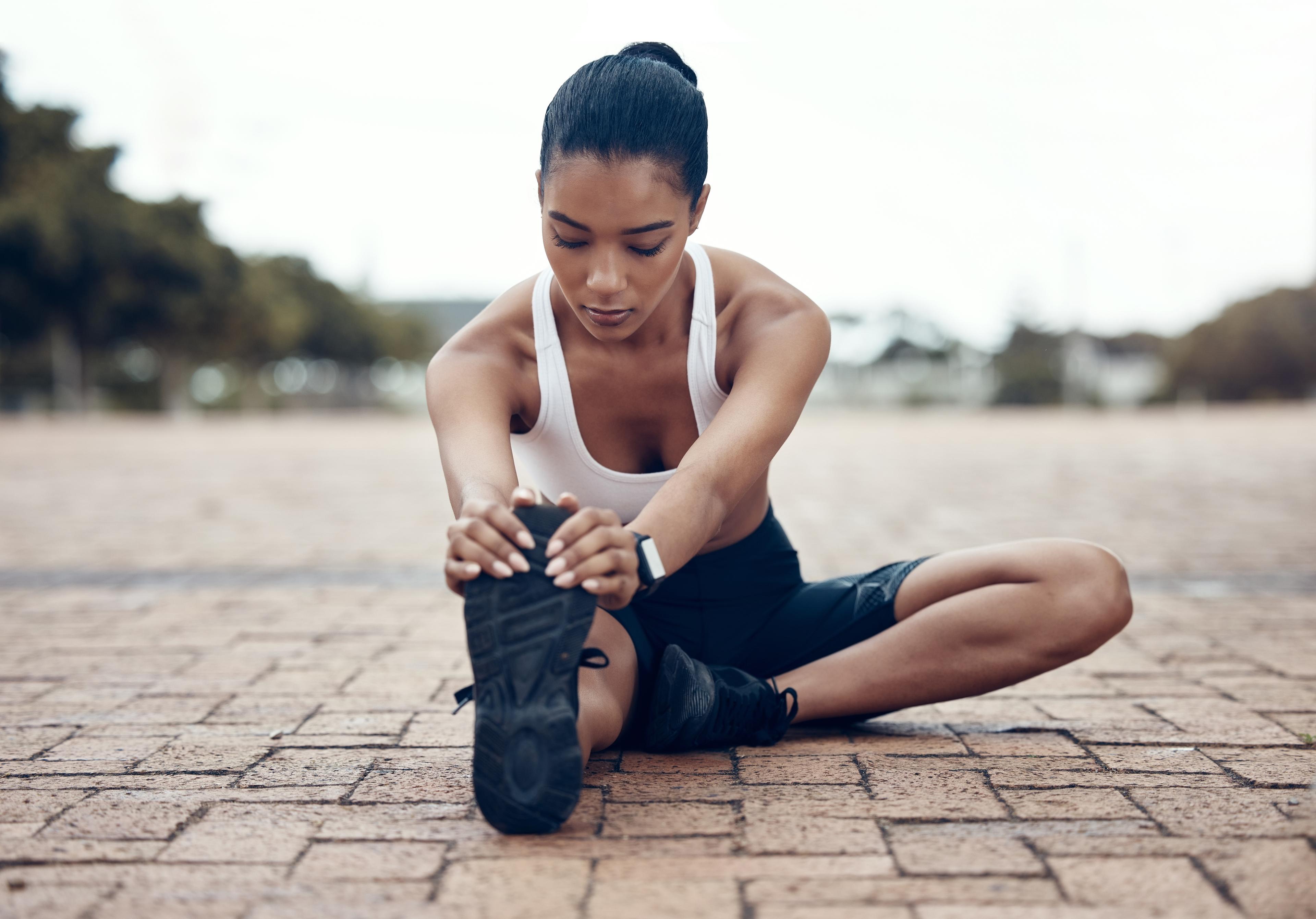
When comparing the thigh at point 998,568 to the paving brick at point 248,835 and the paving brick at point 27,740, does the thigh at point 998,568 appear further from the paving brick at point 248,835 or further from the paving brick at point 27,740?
the paving brick at point 27,740

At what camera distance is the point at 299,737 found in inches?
98.5

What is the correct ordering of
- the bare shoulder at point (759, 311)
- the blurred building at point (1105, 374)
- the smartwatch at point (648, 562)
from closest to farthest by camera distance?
the smartwatch at point (648, 562)
the bare shoulder at point (759, 311)
the blurred building at point (1105, 374)

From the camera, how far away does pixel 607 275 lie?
2055mm

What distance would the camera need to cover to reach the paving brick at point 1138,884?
158cm

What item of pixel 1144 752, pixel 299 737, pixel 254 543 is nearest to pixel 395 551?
pixel 254 543

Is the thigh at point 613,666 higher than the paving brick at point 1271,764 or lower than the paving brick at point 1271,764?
higher

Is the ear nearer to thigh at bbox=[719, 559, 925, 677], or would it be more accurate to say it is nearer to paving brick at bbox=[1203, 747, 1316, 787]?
thigh at bbox=[719, 559, 925, 677]

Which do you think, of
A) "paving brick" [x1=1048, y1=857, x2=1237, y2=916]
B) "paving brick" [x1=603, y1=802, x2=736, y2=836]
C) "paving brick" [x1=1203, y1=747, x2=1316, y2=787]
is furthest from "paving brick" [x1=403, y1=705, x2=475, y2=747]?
"paving brick" [x1=1203, y1=747, x2=1316, y2=787]

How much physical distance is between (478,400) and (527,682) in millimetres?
655

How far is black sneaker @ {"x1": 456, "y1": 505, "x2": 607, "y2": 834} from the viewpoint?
176 cm

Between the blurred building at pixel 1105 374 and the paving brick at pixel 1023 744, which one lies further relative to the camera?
the blurred building at pixel 1105 374

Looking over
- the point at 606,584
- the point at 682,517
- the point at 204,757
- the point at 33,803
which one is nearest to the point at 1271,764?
the point at 682,517

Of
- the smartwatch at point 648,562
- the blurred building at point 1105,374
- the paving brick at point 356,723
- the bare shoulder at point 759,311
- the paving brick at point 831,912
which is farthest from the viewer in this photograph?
the blurred building at point 1105,374

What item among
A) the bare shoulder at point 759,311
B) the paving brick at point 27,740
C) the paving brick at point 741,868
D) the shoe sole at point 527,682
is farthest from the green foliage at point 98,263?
the paving brick at point 741,868
